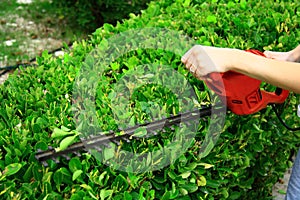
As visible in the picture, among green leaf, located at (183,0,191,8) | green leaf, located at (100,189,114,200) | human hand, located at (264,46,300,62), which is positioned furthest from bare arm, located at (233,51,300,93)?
green leaf, located at (183,0,191,8)

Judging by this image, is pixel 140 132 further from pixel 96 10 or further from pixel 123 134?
pixel 96 10

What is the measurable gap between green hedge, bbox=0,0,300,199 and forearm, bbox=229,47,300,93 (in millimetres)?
468

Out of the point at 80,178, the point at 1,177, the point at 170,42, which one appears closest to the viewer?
the point at 1,177

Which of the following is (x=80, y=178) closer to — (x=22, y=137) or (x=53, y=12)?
(x=22, y=137)

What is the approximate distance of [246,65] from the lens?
1.67 m

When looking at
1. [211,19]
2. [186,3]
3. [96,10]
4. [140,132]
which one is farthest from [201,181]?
[96,10]

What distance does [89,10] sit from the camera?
6.18m

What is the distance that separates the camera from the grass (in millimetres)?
5832

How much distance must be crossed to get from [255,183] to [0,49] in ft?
12.9

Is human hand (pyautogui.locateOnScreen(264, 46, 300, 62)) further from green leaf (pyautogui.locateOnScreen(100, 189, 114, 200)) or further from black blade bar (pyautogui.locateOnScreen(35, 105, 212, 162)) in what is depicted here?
green leaf (pyautogui.locateOnScreen(100, 189, 114, 200))

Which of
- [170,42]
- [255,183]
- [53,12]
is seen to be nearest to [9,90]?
[170,42]

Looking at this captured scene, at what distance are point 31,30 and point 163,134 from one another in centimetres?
495

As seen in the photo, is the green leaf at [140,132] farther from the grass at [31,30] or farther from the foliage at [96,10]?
the foliage at [96,10]

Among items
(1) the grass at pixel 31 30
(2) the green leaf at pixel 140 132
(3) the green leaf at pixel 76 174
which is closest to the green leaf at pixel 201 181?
(2) the green leaf at pixel 140 132
